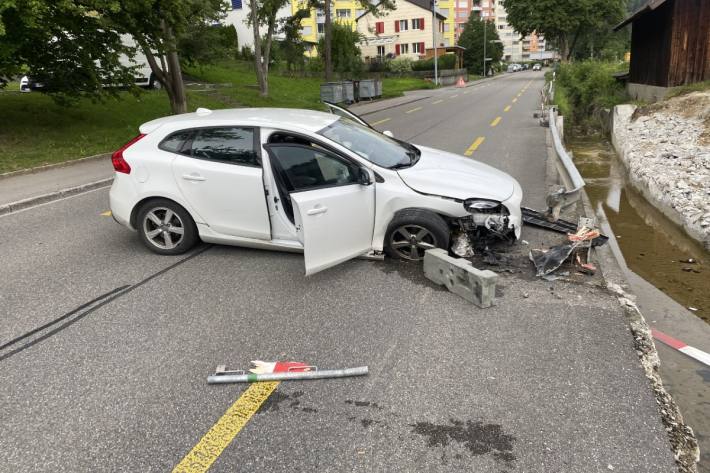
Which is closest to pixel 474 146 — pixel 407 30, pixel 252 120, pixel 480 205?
pixel 480 205

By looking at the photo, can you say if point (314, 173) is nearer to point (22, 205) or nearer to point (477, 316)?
point (477, 316)

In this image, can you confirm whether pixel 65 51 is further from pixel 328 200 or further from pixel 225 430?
pixel 225 430

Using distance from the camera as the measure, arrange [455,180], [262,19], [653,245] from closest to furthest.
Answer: [455,180], [653,245], [262,19]

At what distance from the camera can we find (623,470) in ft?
8.92

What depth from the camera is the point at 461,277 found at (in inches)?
186

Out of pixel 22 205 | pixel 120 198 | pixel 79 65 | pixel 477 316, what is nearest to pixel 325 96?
pixel 79 65

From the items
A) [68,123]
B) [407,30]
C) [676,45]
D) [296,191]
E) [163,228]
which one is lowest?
[163,228]

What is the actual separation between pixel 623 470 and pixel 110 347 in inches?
142

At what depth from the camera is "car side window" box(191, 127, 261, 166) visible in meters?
5.40

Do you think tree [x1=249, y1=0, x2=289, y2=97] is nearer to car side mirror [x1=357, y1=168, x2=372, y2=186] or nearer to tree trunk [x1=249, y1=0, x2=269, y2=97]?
tree trunk [x1=249, y1=0, x2=269, y2=97]

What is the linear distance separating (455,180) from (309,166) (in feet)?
5.05

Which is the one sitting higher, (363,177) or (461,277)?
(363,177)

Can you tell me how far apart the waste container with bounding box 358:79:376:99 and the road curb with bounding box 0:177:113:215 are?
2479cm

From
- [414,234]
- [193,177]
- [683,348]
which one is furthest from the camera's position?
[193,177]
